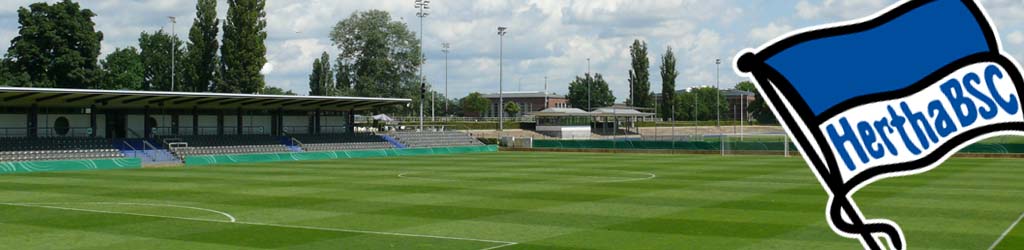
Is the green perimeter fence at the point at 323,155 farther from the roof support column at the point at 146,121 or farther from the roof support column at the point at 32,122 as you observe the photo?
the roof support column at the point at 32,122

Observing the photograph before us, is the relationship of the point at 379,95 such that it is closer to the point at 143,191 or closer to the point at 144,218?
the point at 143,191

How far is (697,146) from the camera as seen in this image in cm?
7706

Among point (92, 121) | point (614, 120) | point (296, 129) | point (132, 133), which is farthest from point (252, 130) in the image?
point (614, 120)

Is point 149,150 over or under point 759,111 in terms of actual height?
under

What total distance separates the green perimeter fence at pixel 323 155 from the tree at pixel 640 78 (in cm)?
6395

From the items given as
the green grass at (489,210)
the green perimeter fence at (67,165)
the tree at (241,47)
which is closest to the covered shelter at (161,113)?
the green perimeter fence at (67,165)

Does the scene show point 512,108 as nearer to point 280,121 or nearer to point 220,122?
point 280,121

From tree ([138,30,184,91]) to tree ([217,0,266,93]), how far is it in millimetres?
25847

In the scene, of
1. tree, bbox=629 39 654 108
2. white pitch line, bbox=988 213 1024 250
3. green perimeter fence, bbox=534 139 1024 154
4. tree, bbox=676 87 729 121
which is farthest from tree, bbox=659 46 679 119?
white pitch line, bbox=988 213 1024 250

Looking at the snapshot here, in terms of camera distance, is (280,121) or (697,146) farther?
(280,121)

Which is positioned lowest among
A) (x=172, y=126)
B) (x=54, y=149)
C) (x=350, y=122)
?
(x=54, y=149)

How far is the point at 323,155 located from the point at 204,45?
3092 centimetres

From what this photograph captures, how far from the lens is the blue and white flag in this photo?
383cm

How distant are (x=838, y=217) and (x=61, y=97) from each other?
65273 mm
